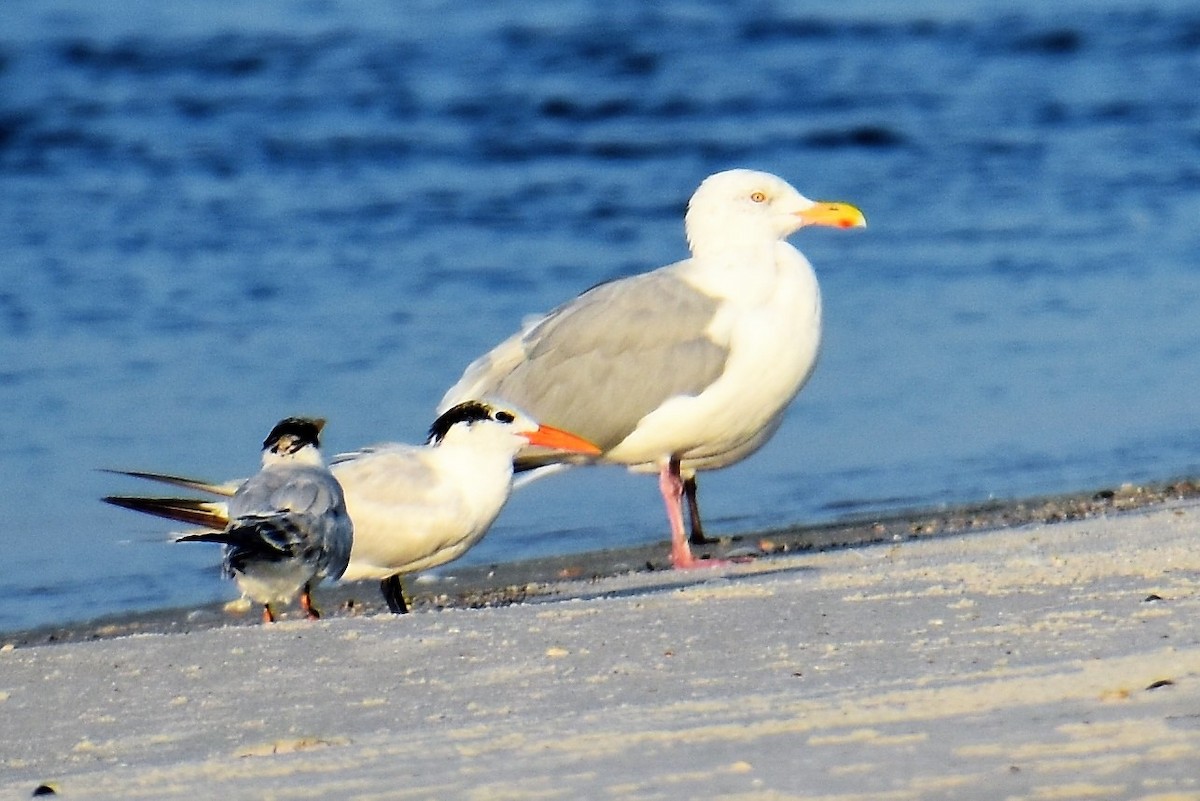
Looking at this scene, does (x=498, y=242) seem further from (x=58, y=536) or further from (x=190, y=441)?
(x=58, y=536)

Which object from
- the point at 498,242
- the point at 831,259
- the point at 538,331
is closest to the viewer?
the point at 538,331

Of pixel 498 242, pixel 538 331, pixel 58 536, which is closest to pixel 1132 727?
pixel 538 331

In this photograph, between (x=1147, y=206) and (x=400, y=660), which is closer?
(x=400, y=660)

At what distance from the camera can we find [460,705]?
4711 millimetres

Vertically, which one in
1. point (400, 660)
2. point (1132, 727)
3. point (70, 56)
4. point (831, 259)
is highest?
point (70, 56)

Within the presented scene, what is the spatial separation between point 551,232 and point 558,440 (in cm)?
760

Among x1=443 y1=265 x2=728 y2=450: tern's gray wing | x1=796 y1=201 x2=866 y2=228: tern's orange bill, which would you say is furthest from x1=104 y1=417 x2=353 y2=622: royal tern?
x1=796 y1=201 x2=866 y2=228: tern's orange bill

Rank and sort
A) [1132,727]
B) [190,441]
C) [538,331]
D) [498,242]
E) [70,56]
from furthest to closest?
[70,56] → [498,242] → [190,441] → [538,331] → [1132,727]

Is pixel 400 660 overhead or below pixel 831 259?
below

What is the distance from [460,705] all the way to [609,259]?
920 centimetres

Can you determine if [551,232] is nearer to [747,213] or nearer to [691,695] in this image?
[747,213]

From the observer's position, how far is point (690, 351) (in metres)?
7.81

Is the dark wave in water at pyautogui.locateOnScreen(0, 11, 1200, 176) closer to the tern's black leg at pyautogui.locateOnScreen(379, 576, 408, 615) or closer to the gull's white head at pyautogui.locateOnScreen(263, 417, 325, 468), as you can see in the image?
the tern's black leg at pyautogui.locateOnScreen(379, 576, 408, 615)

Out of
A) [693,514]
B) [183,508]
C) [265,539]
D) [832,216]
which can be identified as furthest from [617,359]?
[265,539]
